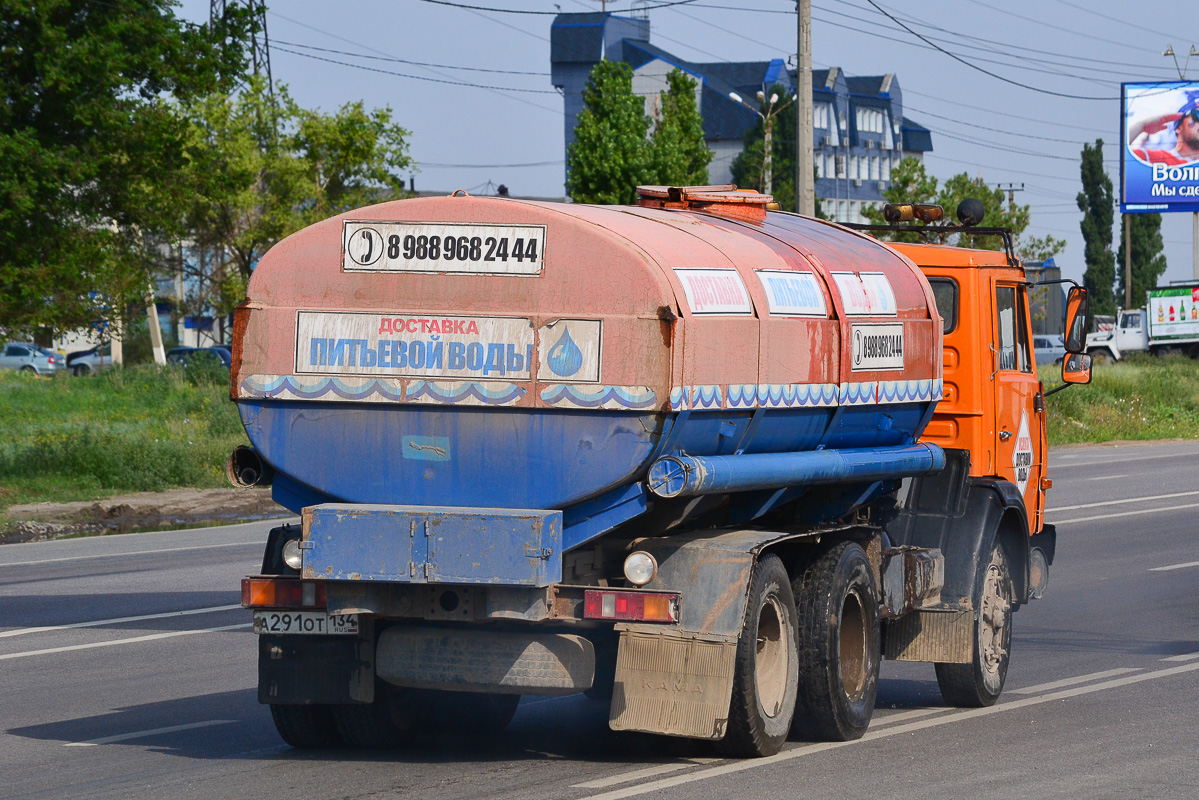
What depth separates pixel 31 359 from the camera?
66312 millimetres

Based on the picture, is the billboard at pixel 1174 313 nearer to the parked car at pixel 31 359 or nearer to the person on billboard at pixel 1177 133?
the person on billboard at pixel 1177 133

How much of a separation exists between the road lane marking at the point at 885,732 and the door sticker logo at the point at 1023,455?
132cm

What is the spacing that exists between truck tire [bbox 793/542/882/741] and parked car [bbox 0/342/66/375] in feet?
198

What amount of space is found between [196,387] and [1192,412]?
2554cm

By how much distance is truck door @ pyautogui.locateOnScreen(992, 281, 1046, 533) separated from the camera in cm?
1012

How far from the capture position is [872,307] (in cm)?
852

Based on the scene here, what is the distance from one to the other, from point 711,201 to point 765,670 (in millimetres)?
2524

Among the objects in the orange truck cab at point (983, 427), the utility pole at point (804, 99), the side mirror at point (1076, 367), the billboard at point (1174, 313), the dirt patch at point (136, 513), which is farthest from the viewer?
the billboard at point (1174, 313)

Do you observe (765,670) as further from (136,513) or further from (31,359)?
(31,359)

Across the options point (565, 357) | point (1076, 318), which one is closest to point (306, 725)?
point (565, 357)

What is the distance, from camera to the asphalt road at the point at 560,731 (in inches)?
282

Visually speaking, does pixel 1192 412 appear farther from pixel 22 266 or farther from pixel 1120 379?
pixel 22 266

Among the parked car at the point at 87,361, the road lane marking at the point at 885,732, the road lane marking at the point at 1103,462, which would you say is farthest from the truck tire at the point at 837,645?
the parked car at the point at 87,361

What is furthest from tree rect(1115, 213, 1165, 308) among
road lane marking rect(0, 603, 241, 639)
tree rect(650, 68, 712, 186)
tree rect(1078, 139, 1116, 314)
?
road lane marking rect(0, 603, 241, 639)
